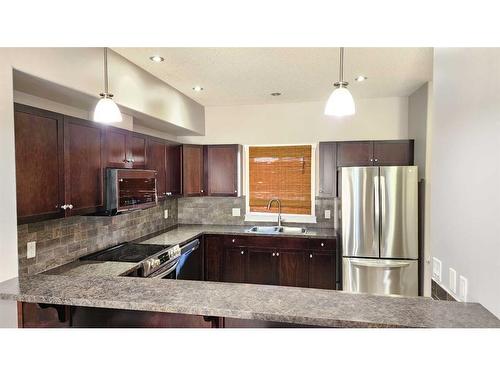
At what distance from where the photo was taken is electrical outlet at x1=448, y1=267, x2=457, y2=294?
56.4 inches

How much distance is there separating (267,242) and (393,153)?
1.97m

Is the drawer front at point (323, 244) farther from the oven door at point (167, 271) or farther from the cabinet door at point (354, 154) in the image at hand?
the oven door at point (167, 271)

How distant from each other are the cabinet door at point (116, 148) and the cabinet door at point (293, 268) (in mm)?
2212

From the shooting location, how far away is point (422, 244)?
3.36 metres

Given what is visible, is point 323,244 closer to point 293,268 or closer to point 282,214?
point 293,268

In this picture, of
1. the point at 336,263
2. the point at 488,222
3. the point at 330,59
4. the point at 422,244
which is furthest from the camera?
the point at 336,263

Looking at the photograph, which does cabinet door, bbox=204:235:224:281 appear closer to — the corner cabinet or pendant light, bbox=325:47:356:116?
the corner cabinet

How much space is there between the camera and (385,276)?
3.34 metres

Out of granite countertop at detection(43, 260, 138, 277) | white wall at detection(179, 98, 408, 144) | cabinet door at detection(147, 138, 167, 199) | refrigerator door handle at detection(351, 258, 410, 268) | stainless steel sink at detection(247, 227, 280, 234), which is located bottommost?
refrigerator door handle at detection(351, 258, 410, 268)

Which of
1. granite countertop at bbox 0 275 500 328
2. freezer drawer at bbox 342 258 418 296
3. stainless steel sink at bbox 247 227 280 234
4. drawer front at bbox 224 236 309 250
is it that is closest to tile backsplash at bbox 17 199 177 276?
granite countertop at bbox 0 275 500 328

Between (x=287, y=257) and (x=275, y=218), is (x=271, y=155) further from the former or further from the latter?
(x=287, y=257)

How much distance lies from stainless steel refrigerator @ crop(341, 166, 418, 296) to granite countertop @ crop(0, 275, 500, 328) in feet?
6.47
